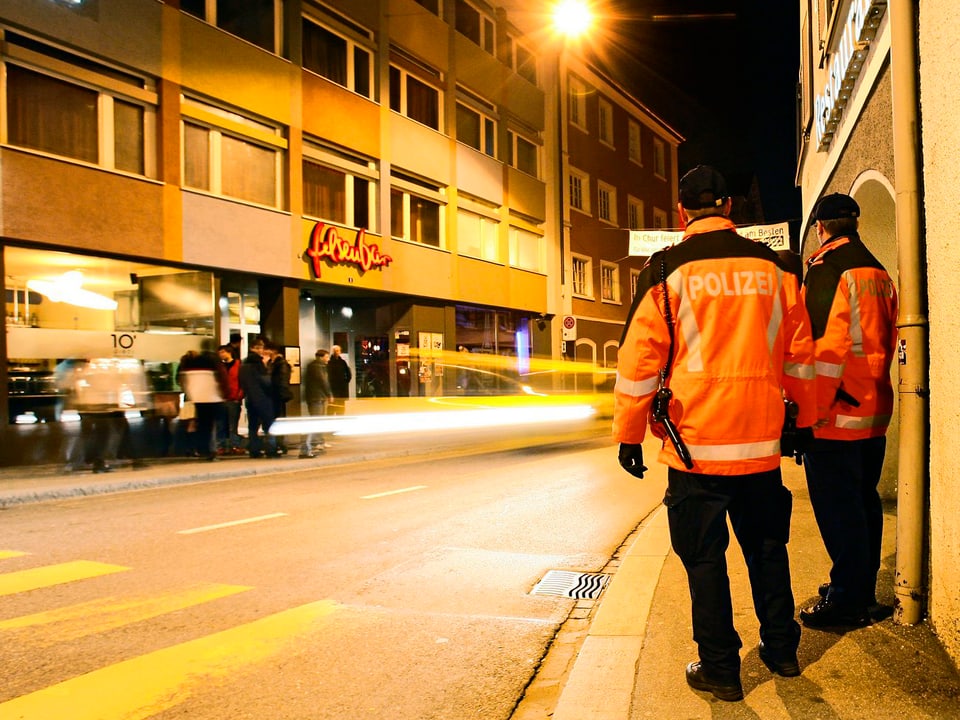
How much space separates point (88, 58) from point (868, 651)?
16114 mm

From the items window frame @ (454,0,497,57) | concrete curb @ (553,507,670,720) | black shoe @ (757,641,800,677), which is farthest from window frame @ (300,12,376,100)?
black shoe @ (757,641,800,677)

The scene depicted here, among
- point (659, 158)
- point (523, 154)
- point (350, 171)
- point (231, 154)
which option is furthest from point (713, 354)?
point (659, 158)

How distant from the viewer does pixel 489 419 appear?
61.8 ft

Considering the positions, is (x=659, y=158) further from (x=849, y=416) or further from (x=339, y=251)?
(x=849, y=416)

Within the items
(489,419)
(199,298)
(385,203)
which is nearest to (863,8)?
(489,419)

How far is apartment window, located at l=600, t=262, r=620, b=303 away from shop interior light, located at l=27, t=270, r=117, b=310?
967 inches

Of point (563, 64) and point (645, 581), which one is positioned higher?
point (563, 64)

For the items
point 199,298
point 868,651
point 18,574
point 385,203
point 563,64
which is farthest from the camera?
point 563,64

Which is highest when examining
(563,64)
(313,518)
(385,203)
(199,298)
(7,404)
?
(563,64)

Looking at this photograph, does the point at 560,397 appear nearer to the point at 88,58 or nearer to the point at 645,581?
the point at 88,58

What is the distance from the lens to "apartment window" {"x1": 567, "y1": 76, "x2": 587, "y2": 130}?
34844 millimetres

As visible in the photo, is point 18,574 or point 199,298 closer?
point 18,574

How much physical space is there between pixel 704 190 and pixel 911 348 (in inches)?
52.8

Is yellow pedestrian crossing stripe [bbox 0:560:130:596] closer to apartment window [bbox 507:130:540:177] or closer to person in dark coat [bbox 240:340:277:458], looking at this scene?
person in dark coat [bbox 240:340:277:458]
